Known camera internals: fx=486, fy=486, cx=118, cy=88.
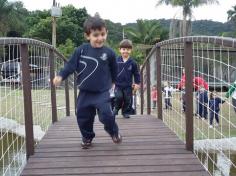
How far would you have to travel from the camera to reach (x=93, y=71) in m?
4.43

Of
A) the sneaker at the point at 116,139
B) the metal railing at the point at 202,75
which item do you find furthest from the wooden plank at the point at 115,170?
the sneaker at the point at 116,139

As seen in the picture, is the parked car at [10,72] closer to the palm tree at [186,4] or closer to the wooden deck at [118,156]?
the wooden deck at [118,156]

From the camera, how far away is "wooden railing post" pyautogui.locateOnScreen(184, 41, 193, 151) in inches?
170

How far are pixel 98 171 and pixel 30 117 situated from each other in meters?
0.87

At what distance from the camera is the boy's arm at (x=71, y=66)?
4.36 meters

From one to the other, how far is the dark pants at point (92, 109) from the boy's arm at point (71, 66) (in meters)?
0.28

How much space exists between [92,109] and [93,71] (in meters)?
0.39

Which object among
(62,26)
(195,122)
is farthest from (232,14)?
(195,122)

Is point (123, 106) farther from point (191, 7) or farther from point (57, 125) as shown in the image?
point (191, 7)

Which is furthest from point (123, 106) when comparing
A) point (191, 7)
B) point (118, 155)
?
point (191, 7)

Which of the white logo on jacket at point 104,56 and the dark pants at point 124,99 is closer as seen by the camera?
the white logo on jacket at point 104,56

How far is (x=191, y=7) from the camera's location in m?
38.7

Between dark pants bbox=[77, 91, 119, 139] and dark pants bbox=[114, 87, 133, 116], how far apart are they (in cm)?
228

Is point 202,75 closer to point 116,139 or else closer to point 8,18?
point 116,139
